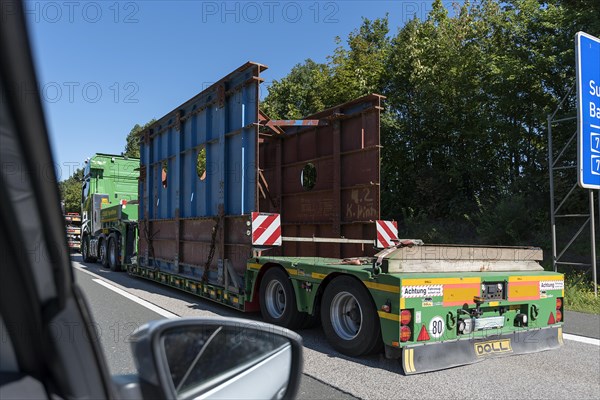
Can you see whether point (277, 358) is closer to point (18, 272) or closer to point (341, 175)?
point (18, 272)

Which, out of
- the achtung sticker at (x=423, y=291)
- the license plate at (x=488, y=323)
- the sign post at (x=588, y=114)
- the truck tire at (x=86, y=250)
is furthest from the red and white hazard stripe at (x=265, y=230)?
the truck tire at (x=86, y=250)

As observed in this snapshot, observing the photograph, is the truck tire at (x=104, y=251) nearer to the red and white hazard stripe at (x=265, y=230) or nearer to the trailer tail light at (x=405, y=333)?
the red and white hazard stripe at (x=265, y=230)

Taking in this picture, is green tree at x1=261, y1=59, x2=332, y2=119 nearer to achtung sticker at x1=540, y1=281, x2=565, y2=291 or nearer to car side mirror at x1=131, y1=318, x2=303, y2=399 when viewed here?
achtung sticker at x1=540, y1=281, x2=565, y2=291

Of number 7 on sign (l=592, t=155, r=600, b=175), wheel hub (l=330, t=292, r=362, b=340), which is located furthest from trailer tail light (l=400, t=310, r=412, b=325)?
number 7 on sign (l=592, t=155, r=600, b=175)

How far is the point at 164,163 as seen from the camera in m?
11.2

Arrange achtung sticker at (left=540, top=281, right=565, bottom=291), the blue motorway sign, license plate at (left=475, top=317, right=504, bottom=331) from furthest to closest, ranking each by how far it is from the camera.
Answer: the blue motorway sign, achtung sticker at (left=540, top=281, right=565, bottom=291), license plate at (left=475, top=317, right=504, bottom=331)

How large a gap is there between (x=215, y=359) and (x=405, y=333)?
3577mm

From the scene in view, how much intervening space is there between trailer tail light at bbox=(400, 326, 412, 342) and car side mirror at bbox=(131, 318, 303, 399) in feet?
10.1

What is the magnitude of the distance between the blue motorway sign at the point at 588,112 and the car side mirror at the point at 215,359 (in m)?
9.40

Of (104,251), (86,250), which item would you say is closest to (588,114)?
(104,251)

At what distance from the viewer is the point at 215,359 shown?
1.41m

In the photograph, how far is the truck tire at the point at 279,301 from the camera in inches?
252

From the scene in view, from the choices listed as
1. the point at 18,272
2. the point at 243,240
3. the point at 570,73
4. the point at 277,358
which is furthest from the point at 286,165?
the point at 570,73

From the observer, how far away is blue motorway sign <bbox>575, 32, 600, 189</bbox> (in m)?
9.28
